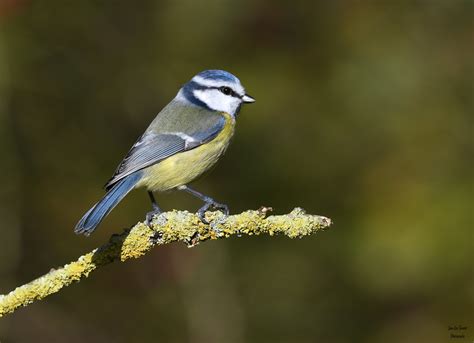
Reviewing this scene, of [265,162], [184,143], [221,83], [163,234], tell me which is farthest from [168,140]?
[265,162]

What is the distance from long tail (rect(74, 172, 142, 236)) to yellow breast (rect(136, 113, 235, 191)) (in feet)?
0.20

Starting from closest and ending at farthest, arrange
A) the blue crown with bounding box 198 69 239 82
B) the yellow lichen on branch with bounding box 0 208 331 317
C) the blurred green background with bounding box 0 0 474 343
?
1. the yellow lichen on branch with bounding box 0 208 331 317
2. the blue crown with bounding box 198 69 239 82
3. the blurred green background with bounding box 0 0 474 343

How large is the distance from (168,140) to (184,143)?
0.07 metres

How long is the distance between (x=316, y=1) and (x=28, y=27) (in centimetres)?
170

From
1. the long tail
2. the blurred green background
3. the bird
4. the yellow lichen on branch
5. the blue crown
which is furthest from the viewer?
the blurred green background

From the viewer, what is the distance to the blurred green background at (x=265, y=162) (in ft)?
11.2

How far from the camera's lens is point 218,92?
3260mm

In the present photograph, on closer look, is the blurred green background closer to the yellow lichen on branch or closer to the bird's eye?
the bird's eye

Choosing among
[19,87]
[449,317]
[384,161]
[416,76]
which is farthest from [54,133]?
[449,317]

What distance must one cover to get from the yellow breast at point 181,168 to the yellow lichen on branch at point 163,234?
62 centimetres

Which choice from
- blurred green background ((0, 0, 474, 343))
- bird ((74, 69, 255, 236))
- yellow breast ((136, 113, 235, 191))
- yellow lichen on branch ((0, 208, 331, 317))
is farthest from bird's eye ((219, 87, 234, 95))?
yellow lichen on branch ((0, 208, 331, 317))

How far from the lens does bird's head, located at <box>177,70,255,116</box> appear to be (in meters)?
3.21

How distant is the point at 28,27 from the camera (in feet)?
12.3

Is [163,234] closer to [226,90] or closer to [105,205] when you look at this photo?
[105,205]
